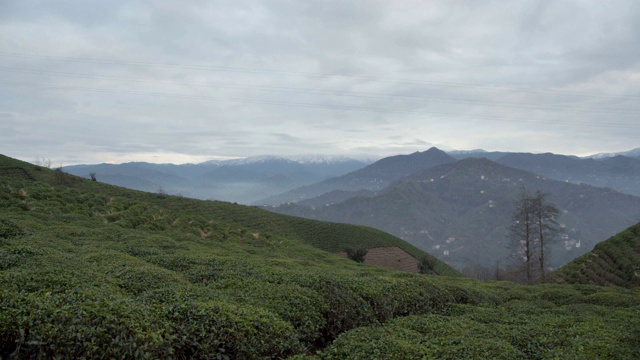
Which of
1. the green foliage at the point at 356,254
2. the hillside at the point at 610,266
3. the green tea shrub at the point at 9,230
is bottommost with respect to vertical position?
the green foliage at the point at 356,254

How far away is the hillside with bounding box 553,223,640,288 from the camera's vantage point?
34.0m

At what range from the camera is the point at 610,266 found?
36.5 metres

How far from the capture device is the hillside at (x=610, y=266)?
34.0 metres

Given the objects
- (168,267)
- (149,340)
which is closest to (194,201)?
(168,267)

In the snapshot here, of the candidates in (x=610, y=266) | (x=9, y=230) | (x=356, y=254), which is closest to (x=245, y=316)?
(x=9, y=230)

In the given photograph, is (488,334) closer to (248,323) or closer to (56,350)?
(248,323)

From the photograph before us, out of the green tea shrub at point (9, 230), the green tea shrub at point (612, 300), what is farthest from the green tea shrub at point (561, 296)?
the green tea shrub at point (9, 230)

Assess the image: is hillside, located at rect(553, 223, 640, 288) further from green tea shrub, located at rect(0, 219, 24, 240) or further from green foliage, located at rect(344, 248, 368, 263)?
green tea shrub, located at rect(0, 219, 24, 240)

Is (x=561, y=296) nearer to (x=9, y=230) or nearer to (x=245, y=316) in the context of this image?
(x=245, y=316)

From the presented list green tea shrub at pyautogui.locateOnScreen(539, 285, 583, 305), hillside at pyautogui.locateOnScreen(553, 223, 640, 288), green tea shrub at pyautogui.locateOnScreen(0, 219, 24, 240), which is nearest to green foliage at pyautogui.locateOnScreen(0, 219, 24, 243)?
green tea shrub at pyautogui.locateOnScreen(0, 219, 24, 240)

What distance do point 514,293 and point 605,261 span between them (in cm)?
2194

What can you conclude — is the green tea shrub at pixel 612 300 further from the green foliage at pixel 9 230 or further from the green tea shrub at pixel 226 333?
the green foliage at pixel 9 230

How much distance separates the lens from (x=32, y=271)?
925 cm

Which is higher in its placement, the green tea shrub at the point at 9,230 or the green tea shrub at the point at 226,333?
the green tea shrub at the point at 9,230
